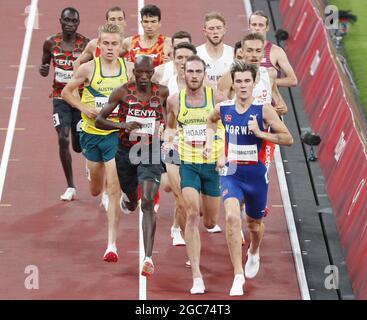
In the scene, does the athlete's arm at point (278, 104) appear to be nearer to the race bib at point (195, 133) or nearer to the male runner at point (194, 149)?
the male runner at point (194, 149)

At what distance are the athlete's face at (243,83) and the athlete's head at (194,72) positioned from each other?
0.42 meters

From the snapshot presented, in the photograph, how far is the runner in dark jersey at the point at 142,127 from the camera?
14766 mm

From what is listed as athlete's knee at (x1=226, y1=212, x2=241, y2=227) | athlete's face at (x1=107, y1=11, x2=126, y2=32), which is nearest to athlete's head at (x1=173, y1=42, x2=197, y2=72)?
athlete's knee at (x1=226, y1=212, x2=241, y2=227)

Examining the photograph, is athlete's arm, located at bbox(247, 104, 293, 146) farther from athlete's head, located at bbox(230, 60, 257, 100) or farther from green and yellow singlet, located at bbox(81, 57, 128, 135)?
green and yellow singlet, located at bbox(81, 57, 128, 135)

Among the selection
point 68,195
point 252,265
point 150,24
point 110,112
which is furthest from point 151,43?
point 252,265

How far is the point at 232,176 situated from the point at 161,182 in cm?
184

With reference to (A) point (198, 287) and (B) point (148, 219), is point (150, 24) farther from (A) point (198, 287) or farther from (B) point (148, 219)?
(A) point (198, 287)

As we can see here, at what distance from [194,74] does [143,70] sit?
0.52 m

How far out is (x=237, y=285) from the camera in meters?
14.5

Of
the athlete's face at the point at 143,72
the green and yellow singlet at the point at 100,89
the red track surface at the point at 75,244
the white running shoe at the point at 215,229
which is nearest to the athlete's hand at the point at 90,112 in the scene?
the green and yellow singlet at the point at 100,89

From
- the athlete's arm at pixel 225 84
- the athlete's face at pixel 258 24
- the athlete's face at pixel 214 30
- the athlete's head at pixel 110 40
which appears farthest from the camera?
the athlete's face at pixel 258 24

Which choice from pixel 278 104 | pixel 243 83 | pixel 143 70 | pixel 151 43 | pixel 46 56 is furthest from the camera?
pixel 46 56

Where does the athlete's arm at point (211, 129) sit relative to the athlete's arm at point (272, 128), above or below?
below

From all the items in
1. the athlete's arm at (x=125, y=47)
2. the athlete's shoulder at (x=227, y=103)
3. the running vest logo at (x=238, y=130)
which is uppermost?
the athlete's shoulder at (x=227, y=103)
